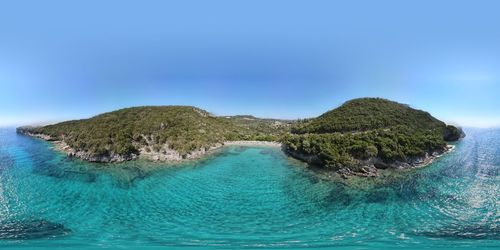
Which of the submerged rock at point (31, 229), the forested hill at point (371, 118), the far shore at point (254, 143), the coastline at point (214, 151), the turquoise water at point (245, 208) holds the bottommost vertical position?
the submerged rock at point (31, 229)

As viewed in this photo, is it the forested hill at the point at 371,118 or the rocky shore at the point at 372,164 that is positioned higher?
the forested hill at the point at 371,118

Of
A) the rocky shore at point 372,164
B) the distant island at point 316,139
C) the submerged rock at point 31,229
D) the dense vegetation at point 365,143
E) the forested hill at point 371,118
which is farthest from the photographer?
the forested hill at point 371,118

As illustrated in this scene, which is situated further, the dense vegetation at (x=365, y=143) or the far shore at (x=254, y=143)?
the far shore at (x=254, y=143)

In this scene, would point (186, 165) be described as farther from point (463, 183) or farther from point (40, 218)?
point (463, 183)

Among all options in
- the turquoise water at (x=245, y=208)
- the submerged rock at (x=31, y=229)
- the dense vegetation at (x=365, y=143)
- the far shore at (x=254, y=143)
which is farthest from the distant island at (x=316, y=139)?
the submerged rock at (x=31, y=229)

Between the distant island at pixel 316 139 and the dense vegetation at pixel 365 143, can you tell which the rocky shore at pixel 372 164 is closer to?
the distant island at pixel 316 139

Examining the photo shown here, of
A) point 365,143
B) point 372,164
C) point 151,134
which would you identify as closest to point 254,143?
point 151,134

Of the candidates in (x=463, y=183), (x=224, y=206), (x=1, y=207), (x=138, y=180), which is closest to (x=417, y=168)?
(x=463, y=183)

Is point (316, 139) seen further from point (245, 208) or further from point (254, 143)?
point (245, 208)
